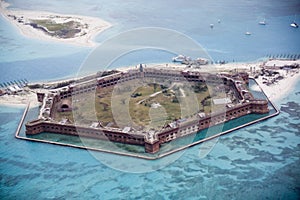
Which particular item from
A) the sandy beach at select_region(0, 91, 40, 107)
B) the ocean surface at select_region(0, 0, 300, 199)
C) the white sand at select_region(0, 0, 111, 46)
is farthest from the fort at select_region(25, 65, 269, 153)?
the white sand at select_region(0, 0, 111, 46)

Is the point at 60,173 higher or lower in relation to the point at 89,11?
lower

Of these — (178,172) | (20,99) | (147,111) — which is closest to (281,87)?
(147,111)

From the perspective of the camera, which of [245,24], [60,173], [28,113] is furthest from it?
[245,24]

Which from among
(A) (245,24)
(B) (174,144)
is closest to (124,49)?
(A) (245,24)

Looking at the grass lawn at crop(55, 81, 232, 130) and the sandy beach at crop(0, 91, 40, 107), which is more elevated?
the grass lawn at crop(55, 81, 232, 130)

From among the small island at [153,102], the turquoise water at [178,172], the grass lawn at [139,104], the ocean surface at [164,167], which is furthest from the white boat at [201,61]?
the turquoise water at [178,172]

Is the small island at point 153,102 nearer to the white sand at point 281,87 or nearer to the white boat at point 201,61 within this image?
the white sand at point 281,87

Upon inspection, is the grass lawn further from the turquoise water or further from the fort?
the turquoise water

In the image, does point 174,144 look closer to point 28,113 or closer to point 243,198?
point 243,198
